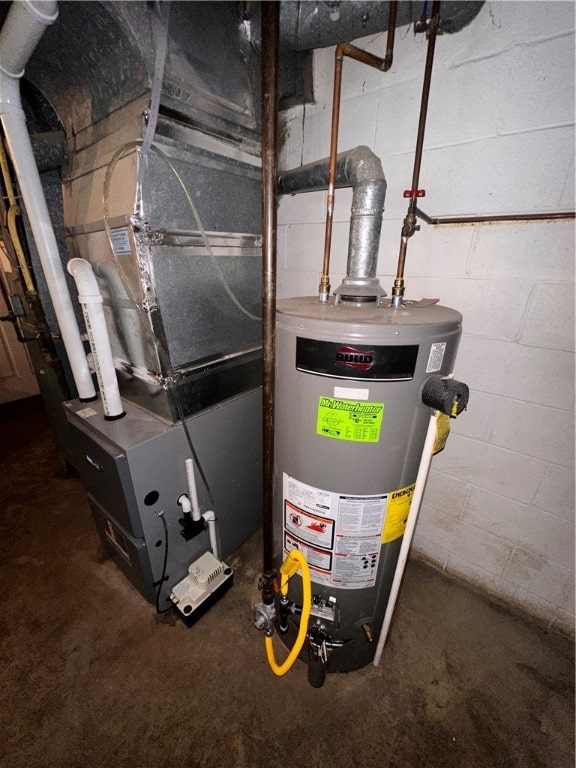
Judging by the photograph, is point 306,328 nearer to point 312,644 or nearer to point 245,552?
point 312,644

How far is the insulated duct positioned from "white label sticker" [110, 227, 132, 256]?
2.34 feet

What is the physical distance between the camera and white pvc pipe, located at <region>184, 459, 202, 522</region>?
128cm

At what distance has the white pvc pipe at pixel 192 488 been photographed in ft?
4.20

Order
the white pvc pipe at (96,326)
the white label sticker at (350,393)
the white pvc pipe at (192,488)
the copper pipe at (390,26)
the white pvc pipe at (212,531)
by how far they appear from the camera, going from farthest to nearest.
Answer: the white pvc pipe at (212,531) → the white pvc pipe at (192,488) → the white pvc pipe at (96,326) → the copper pipe at (390,26) → the white label sticker at (350,393)

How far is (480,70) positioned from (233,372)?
1.38 metres

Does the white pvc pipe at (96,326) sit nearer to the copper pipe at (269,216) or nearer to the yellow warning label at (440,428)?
the copper pipe at (269,216)

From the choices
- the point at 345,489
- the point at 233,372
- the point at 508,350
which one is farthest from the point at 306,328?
the point at 508,350

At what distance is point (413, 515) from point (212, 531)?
99cm

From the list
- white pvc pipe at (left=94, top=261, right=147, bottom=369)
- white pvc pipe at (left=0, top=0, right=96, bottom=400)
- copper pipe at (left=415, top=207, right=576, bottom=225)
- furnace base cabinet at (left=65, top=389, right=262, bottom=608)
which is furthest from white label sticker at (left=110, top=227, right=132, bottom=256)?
copper pipe at (left=415, top=207, right=576, bottom=225)

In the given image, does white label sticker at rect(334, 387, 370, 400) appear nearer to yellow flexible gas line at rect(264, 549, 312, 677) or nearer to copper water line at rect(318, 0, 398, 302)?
copper water line at rect(318, 0, 398, 302)

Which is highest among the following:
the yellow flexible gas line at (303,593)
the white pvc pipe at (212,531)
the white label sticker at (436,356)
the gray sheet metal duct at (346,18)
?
the gray sheet metal duct at (346,18)

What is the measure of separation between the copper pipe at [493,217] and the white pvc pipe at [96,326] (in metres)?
1.23

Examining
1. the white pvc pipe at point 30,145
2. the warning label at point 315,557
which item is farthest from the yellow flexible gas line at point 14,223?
the warning label at point 315,557

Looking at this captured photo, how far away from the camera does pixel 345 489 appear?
900 millimetres
